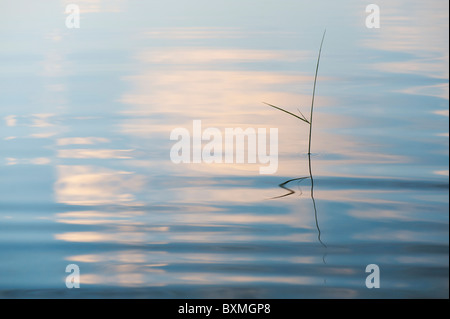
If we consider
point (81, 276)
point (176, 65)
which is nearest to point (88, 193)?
point (81, 276)

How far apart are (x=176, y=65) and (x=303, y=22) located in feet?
7.29

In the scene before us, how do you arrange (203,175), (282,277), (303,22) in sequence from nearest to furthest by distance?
(282,277) < (203,175) < (303,22)

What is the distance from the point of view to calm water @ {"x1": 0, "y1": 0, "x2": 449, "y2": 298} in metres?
2.83

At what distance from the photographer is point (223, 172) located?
12.9 ft

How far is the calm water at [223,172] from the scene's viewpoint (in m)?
2.83

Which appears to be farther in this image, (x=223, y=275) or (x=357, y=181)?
(x=357, y=181)

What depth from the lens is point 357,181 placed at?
149 inches

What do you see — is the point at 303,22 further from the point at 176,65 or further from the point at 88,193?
the point at 88,193

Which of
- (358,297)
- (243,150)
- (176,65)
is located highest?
(176,65)

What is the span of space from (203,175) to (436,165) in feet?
3.71

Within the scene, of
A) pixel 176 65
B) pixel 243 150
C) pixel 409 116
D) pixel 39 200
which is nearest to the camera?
pixel 39 200

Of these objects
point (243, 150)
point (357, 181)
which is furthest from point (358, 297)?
point (243, 150)

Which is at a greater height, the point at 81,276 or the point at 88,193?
the point at 88,193
